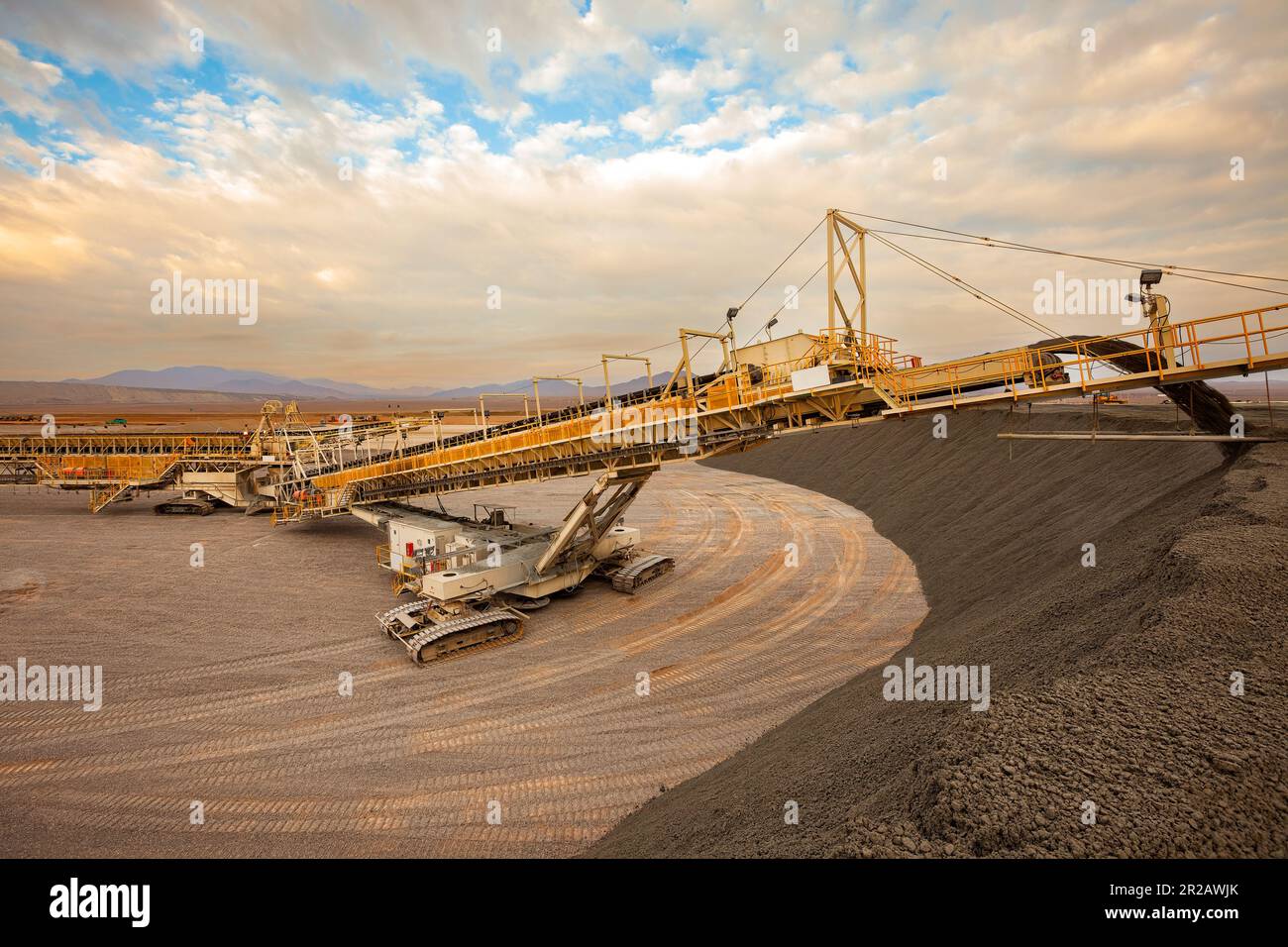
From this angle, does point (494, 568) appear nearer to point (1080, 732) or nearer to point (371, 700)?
point (371, 700)

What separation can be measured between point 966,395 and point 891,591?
6.60 meters

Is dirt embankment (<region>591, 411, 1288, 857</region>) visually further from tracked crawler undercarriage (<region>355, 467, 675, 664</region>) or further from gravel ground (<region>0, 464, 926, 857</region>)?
tracked crawler undercarriage (<region>355, 467, 675, 664</region>)

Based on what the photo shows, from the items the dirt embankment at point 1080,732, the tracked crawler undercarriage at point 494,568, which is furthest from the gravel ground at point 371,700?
the dirt embankment at point 1080,732

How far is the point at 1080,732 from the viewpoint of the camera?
4477 millimetres

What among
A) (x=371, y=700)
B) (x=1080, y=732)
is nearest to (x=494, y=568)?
(x=371, y=700)

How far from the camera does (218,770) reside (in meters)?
7.52

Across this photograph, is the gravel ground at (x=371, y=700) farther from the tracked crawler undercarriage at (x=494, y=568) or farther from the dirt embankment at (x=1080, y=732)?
the dirt embankment at (x=1080, y=732)

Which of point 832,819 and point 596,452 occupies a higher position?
point 596,452

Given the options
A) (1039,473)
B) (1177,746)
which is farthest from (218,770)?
(1039,473)

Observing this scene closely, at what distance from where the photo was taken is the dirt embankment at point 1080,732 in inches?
146

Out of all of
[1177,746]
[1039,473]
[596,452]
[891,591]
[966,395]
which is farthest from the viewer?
[1039,473]

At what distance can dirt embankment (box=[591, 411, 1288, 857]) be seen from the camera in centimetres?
371
